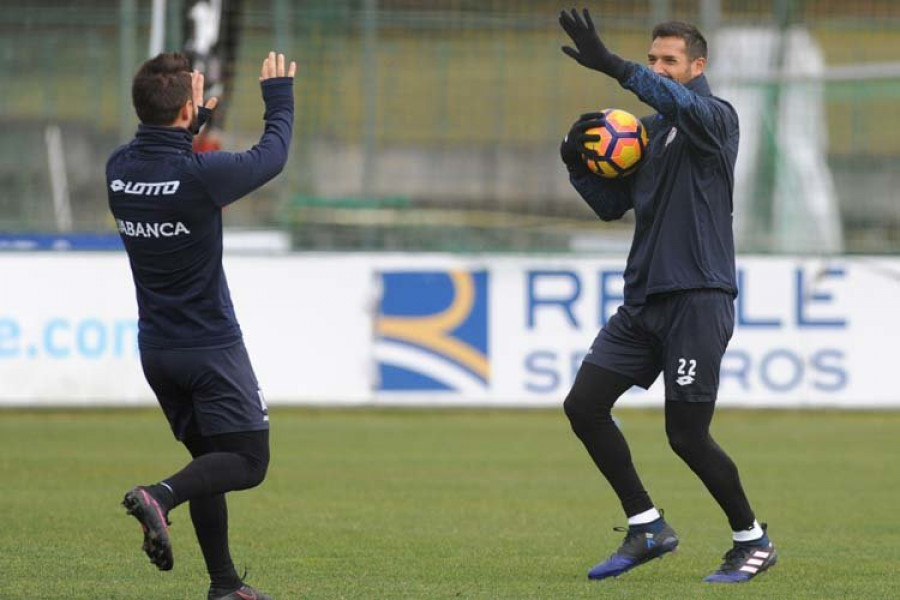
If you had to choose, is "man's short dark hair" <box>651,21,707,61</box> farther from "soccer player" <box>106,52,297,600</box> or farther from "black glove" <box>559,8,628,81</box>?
"soccer player" <box>106,52,297,600</box>

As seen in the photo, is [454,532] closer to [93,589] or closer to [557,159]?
[93,589]

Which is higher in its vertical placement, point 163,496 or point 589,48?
point 589,48

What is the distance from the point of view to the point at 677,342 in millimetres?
7285

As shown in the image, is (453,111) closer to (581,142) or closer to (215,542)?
(581,142)

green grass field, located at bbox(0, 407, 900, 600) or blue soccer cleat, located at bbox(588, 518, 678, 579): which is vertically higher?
blue soccer cleat, located at bbox(588, 518, 678, 579)

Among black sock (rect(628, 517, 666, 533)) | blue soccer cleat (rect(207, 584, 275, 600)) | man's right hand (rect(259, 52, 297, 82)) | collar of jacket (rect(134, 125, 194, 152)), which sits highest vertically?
man's right hand (rect(259, 52, 297, 82))

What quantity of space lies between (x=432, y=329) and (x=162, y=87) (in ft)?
30.5

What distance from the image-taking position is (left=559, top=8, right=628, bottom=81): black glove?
680 cm

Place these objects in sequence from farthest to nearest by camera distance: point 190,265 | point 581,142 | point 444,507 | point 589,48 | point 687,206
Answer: point 444,507
point 581,142
point 687,206
point 589,48
point 190,265

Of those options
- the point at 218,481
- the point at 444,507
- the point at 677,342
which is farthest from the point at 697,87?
the point at 444,507

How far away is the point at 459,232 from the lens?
54.7 ft

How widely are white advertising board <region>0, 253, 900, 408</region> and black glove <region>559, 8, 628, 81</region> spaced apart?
8619mm

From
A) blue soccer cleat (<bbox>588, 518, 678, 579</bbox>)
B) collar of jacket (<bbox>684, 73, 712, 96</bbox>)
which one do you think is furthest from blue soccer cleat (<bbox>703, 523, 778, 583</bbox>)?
collar of jacket (<bbox>684, 73, 712, 96</bbox>)

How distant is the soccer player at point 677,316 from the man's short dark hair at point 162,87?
1.78 metres
